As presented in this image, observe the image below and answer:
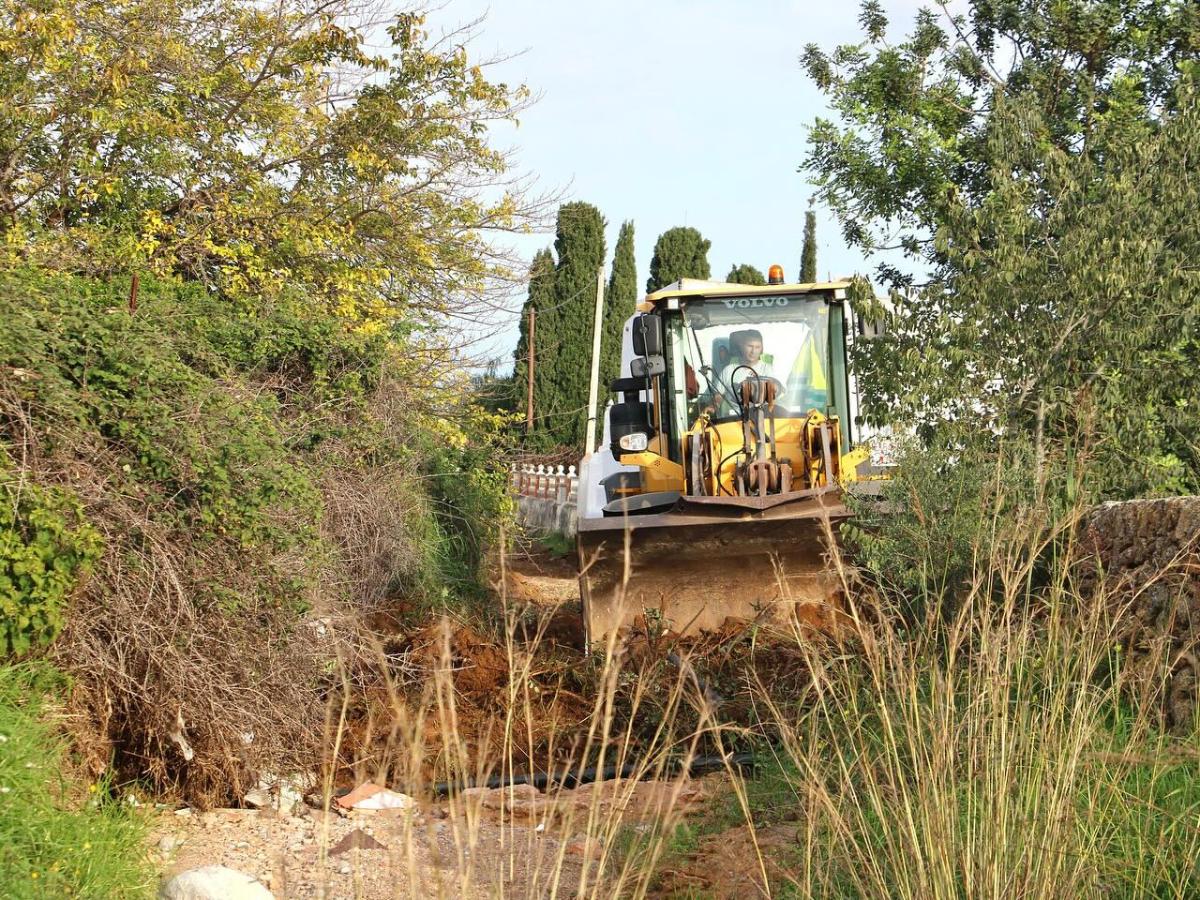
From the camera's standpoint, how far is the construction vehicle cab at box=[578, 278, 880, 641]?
870cm

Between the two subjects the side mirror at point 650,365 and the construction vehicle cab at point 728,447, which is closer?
the construction vehicle cab at point 728,447

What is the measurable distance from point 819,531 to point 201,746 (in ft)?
13.6

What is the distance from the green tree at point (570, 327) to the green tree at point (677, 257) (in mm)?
2306

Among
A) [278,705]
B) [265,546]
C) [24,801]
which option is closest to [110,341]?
[265,546]

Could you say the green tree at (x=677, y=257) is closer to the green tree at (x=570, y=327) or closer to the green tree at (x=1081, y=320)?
the green tree at (x=570, y=327)

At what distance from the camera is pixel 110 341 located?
5.92 m

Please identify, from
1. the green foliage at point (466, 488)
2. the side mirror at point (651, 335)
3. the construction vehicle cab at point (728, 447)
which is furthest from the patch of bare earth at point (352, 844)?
the green foliage at point (466, 488)

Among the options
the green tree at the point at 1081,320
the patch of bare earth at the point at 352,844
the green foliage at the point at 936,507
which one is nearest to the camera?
the patch of bare earth at the point at 352,844

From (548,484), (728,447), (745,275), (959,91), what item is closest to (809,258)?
(745,275)

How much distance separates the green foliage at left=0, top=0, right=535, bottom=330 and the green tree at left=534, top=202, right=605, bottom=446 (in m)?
18.4

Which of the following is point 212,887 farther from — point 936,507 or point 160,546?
point 936,507

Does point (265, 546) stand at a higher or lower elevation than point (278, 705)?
higher

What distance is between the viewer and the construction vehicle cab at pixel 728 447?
8703 millimetres

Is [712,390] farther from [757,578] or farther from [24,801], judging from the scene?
[24,801]
